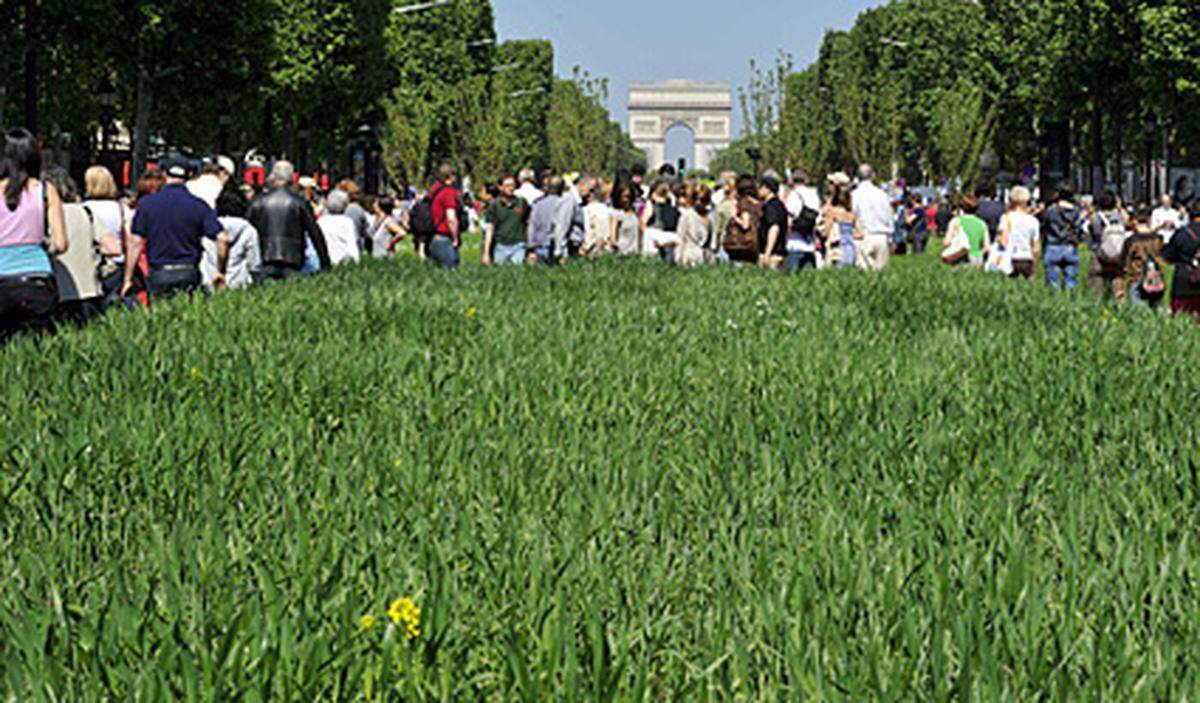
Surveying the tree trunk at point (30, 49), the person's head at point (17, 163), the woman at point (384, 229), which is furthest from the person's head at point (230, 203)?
the tree trunk at point (30, 49)

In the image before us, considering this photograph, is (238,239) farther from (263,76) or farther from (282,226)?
(263,76)

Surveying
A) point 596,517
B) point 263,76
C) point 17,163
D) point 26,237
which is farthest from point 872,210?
point 263,76

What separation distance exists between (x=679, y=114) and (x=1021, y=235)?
17482 cm

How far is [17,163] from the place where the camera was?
9.14 metres

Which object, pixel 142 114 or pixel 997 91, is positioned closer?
pixel 142 114

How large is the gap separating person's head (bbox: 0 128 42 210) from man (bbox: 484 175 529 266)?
33.4 feet

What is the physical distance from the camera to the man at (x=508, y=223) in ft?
63.4

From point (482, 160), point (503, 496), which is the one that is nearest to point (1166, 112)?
point (482, 160)

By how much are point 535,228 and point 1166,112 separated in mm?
30765

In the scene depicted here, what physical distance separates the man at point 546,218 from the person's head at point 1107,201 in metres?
5.82

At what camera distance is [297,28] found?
4997 cm

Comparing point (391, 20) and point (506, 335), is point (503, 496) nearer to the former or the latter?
point (506, 335)

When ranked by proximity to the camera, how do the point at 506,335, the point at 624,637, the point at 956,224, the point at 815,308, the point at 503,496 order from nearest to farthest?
the point at 624,637 < the point at 503,496 < the point at 506,335 < the point at 815,308 < the point at 956,224

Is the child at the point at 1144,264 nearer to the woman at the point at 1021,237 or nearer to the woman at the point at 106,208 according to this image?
the woman at the point at 1021,237
